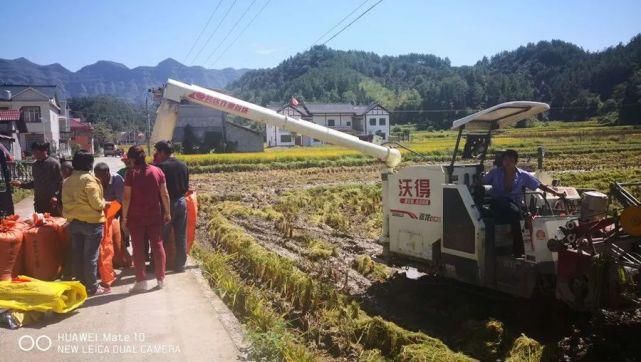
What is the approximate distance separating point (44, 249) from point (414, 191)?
470 centimetres

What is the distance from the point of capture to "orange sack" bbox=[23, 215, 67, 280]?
577 centimetres

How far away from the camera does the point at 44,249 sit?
587 cm

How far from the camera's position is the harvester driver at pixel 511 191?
18.9 feet

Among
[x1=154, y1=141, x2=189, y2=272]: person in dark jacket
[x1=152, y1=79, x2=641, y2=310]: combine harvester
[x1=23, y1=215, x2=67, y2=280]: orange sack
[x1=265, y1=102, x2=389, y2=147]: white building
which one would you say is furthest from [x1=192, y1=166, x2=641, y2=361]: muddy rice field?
[x1=265, y1=102, x2=389, y2=147]: white building

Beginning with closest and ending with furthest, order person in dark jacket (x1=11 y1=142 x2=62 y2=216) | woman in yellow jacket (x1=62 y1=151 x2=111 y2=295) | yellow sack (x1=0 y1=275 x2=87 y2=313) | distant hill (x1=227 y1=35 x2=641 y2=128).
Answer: yellow sack (x1=0 y1=275 x2=87 y2=313) < woman in yellow jacket (x1=62 y1=151 x2=111 y2=295) < person in dark jacket (x1=11 y1=142 x2=62 y2=216) < distant hill (x1=227 y1=35 x2=641 y2=128)

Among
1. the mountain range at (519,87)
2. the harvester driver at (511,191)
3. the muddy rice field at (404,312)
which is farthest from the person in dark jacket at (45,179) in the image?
the mountain range at (519,87)

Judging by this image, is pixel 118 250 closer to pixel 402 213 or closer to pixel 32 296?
pixel 32 296

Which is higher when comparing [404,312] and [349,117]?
[349,117]

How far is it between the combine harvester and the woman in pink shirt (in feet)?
7.89

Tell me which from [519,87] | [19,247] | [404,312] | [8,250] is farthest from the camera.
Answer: [519,87]

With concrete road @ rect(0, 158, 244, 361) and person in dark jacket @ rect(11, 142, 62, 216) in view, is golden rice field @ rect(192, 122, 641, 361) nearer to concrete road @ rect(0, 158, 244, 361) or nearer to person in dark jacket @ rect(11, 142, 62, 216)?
concrete road @ rect(0, 158, 244, 361)

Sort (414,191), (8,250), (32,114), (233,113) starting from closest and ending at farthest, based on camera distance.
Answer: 1. (8,250)
2. (414,191)
3. (233,113)
4. (32,114)

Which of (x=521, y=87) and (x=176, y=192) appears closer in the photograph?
(x=176, y=192)

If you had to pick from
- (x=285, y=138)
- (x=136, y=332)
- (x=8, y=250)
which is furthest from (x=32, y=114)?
(x=136, y=332)
